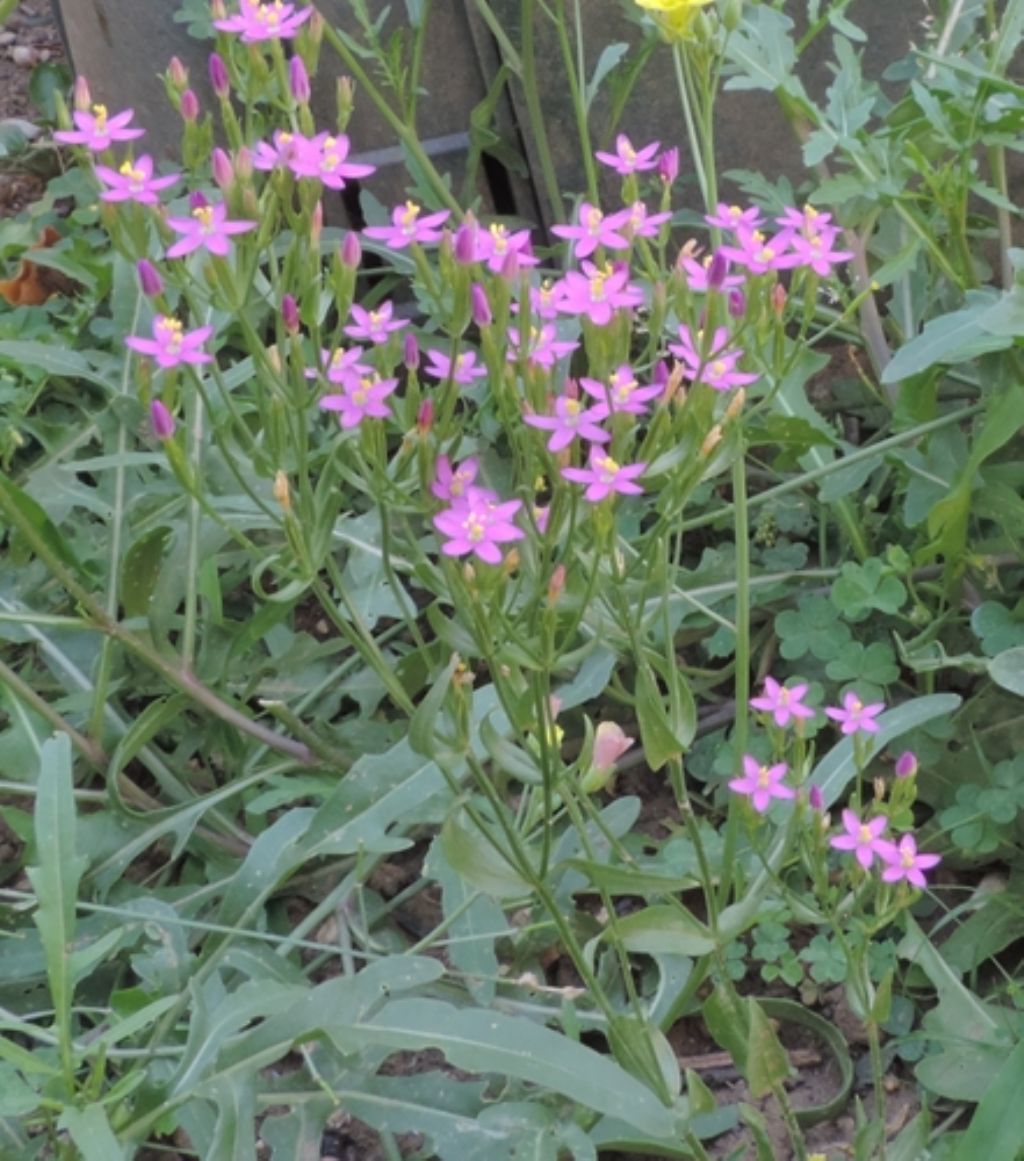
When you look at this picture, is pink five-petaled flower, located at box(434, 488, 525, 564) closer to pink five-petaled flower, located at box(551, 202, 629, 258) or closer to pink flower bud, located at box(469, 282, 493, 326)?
pink flower bud, located at box(469, 282, 493, 326)

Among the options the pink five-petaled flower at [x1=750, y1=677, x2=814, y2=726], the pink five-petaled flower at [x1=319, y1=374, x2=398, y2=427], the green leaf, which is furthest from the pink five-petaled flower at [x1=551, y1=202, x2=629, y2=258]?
the green leaf

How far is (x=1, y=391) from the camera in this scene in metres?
2.48

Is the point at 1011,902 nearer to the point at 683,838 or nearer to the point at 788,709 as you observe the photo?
the point at 683,838

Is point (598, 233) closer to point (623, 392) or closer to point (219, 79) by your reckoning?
point (623, 392)

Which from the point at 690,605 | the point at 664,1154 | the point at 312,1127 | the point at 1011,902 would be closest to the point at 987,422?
the point at 690,605

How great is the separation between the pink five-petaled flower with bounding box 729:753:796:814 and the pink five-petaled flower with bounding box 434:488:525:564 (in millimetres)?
364

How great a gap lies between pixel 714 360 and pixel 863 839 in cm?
46

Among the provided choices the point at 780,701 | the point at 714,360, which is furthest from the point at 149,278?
the point at 780,701

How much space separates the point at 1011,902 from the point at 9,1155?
1196 mm

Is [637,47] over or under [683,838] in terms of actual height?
over

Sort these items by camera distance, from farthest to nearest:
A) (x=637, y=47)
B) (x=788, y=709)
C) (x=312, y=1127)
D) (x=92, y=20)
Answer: (x=92, y=20) < (x=637, y=47) < (x=312, y=1127) < (x=788, y=709)

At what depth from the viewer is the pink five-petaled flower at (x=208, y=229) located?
1.25 metres

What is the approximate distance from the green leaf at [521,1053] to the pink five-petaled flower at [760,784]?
277 mm

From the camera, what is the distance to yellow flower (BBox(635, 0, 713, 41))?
1358mm
